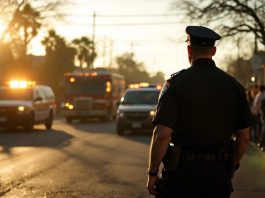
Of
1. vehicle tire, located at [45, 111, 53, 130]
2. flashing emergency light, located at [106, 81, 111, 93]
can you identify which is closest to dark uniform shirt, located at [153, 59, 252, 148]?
vehicle tire, located at [45, 111, 53, 130]

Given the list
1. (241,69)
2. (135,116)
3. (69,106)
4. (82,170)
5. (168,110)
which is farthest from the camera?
(241,69)

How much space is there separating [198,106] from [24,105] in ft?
66.0

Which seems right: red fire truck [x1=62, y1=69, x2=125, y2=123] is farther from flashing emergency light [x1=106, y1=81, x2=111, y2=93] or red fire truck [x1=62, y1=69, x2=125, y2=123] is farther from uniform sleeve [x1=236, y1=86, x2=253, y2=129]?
uniform sleeve [x1=236, y1=86, x2=253, y2=129]

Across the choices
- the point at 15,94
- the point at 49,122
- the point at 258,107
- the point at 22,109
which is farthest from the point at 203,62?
the point at 49,122

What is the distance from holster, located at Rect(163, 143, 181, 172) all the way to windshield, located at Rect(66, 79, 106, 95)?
30.9 meters

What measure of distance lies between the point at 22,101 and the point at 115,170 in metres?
12.4

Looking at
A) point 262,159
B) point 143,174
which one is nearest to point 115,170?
point 143,174

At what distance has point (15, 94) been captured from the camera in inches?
991

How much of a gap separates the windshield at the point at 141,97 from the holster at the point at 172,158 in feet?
66.4

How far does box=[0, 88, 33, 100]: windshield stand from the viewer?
81.7ft

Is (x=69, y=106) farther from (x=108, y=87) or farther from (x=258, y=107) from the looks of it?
(x=258, y=107)

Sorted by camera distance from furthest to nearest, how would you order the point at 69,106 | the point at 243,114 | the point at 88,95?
the point at 88,95, the point at 69,106, the point at 243,114

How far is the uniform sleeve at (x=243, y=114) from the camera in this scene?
4395 millimetres

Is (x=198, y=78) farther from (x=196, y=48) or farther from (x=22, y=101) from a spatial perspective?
(x=22, y=101)
